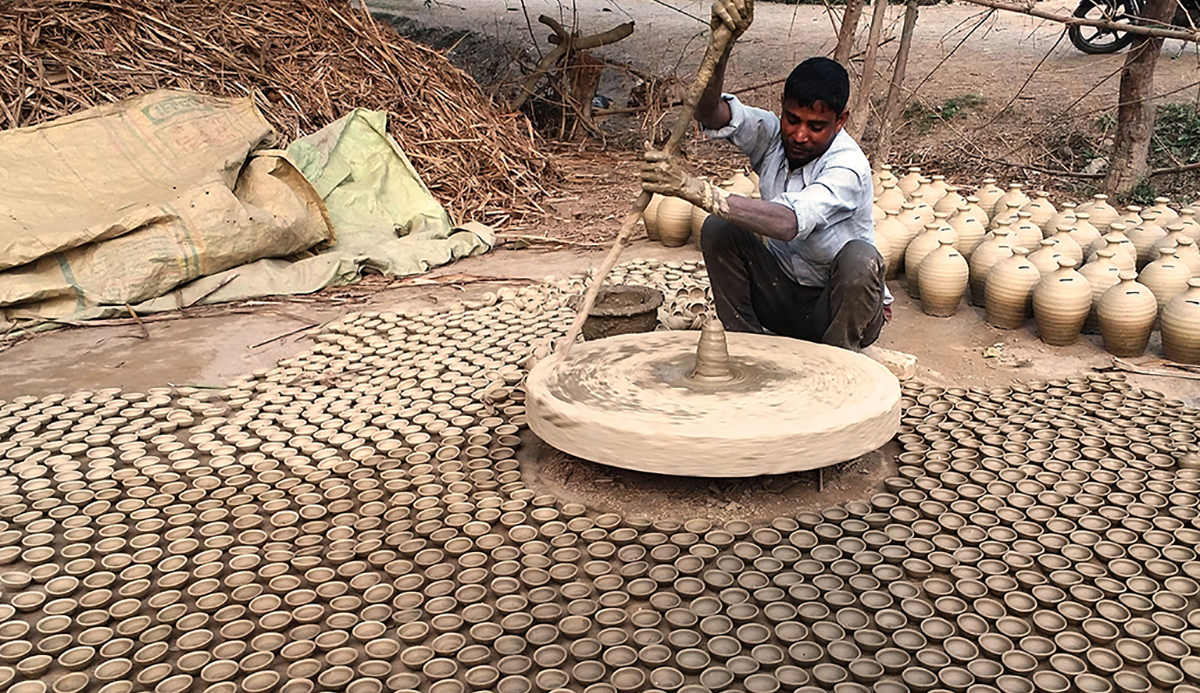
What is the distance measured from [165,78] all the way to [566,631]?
193 inches

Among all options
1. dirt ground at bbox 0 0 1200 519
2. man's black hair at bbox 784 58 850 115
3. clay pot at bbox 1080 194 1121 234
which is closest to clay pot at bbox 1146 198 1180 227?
clay pot at bbox 1080 194 1121 234

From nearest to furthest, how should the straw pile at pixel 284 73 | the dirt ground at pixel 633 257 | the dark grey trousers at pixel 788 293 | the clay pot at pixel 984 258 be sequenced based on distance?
1. the dirt ground at pixel 633 257
2. the dark grey trousers at pixel 788 293
3. the clay pot at pixel 984 258
4. the straw pile at pixel 284 73

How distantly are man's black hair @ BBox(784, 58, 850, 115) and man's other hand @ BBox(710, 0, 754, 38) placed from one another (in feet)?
0.78

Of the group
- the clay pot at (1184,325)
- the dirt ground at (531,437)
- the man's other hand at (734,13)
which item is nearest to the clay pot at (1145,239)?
the dirt ground at (531,437)

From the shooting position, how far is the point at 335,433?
10.4 feet

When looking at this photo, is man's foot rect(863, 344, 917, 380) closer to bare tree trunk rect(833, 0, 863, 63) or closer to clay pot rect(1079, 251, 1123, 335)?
clay pot rect(1079, 251, 1123, 335)

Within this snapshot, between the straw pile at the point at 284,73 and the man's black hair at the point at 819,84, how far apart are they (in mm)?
3512

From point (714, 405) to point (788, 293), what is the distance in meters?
0.97

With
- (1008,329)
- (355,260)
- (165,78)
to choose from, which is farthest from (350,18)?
(1008,329)

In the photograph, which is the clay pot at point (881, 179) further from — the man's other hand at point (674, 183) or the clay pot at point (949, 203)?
the man's other hand at point (674, 183)

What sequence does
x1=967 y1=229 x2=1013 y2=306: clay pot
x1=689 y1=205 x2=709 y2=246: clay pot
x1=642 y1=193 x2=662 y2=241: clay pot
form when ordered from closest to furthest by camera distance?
x1=967 y1=229 x2=1013 y2=306: clay pot → x1=689 y1=205 x2=709 y2=246: clay pot → x1=642 y1=193 x2=662 y2=241: clay pot

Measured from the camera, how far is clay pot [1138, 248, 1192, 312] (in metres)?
3.89

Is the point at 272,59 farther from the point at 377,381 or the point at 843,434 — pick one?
the point at 843,434

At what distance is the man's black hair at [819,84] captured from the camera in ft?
9.20
